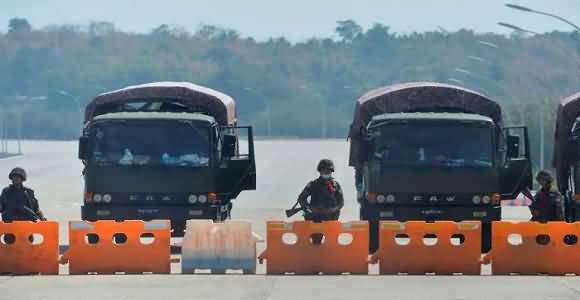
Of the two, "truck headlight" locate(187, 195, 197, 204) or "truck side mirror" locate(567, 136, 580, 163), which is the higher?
"truck side mirror" locate(567, 136, 580, 163)

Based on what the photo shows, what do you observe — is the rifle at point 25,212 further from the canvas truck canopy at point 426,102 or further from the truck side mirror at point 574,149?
the truck side mirror at point 574,149

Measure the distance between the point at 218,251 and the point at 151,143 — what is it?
5.93 meters

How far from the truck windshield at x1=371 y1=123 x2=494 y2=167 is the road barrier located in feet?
17.6

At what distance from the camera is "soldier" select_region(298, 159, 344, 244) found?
24.5m

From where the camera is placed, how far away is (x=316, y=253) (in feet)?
75.7

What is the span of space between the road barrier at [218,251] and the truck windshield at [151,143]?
18.3ft

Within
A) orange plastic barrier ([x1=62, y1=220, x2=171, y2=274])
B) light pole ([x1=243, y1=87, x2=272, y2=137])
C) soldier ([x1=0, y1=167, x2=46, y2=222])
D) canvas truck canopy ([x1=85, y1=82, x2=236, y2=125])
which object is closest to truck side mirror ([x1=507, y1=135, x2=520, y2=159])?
canvas truck canopy ([x1=85, y1=82, x2=236, y2=125])

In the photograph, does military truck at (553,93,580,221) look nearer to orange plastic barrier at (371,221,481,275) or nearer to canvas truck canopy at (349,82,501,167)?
canvas truck canopy at (349,82,501,167)

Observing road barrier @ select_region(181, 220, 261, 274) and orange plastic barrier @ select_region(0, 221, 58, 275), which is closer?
orange plastic barrier @ select_region(0, 221, 58, 275)

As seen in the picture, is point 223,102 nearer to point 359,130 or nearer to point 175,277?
point 359,130

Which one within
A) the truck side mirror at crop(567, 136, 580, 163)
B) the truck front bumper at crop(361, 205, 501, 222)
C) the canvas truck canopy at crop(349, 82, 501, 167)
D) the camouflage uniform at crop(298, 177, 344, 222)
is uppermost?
the canvas truck canopy at crop(349, 82, 501, 167)

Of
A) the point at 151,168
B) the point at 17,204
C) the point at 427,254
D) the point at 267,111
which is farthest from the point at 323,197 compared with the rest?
the point at 267,111

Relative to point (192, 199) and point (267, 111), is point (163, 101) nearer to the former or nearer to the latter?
point (192, 199)

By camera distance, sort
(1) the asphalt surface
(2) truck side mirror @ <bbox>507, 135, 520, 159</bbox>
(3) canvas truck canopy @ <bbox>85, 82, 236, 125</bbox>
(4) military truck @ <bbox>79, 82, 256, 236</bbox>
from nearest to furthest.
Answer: (1) the asphalt surface → (2) truck side mirror @ <bbox>507, 135, 520, 159</bbox> → (4) military truck @ <bbox>79, 82, 256, 236</bbox> → (3) canvas truck canopy @ <bbox>85, 82, 236, 125</bbox>
